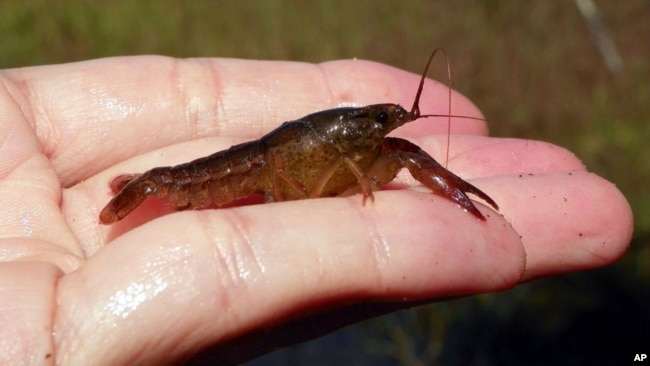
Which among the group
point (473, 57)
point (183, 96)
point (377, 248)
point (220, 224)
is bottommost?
point (473, 57)

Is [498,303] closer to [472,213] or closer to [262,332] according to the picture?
[472,213]

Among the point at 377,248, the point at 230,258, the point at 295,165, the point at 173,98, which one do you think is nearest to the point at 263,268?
the point at 230,258

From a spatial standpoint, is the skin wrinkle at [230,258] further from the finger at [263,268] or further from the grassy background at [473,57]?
the grassy background at [473,57]

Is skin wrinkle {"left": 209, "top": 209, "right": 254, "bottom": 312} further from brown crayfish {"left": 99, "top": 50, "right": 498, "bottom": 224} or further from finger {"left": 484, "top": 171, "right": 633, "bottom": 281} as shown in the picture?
finger {"left": 484, "top": 171, "right": 633, "bottom": 281}

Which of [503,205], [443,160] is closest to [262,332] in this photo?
[503,205]

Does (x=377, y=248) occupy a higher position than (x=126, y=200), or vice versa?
(x=377, y=248)

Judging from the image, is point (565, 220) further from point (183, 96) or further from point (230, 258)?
point (183, 96)

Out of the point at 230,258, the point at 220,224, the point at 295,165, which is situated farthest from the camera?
the point at 295,165
